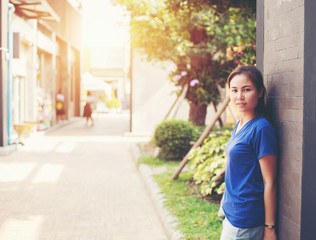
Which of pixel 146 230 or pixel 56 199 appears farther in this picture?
pixel 56 199

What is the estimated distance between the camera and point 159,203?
617cm

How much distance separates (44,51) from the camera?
19484mm

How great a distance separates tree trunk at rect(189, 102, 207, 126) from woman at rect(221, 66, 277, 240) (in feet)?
35.0

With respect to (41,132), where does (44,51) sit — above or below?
above

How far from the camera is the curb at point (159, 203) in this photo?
485 cm

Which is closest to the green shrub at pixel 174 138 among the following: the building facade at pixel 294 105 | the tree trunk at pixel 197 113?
the tree trunk at pixel 197 113

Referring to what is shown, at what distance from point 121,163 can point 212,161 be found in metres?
4.65

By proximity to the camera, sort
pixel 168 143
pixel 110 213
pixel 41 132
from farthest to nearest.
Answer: pixel 41 132, pixel 168 143, pixel 110 213

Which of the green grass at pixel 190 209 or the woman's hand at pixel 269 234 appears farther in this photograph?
the green grass at pixel 190 209

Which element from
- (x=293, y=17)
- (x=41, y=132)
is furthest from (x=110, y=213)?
(x=41, y=132)

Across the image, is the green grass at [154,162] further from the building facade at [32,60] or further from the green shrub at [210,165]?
the building facade at [32,60]

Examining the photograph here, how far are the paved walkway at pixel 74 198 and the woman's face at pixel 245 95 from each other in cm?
270

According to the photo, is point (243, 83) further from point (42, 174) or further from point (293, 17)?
point (42, 174)

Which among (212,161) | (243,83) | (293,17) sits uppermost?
(293,17)
